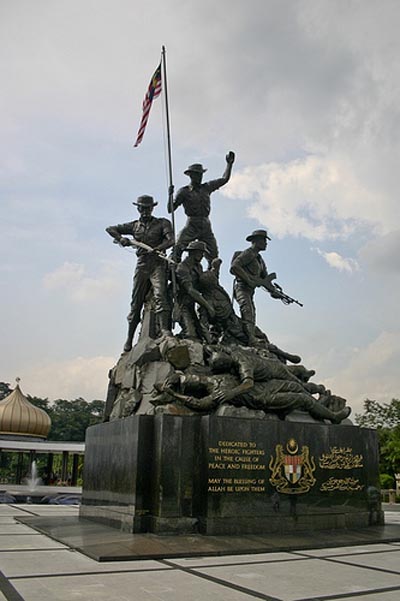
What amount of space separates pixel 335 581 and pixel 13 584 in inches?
105

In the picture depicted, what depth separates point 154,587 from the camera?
15.6 feet

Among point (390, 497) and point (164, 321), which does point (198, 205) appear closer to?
point (164, 321)

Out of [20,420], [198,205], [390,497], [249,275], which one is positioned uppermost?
[198,205]

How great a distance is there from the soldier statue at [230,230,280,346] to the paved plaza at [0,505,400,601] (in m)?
5.18

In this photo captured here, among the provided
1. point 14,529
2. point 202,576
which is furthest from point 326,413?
point 14,529

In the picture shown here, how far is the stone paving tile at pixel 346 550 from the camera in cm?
679

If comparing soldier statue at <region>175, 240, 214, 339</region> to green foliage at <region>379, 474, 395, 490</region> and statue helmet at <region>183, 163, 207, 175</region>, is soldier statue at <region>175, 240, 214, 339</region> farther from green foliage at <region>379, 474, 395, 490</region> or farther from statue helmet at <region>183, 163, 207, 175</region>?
green foliage at <region>379, 474, 395, 490</region>

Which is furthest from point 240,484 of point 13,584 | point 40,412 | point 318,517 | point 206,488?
point 40,412

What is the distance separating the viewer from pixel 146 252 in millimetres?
10969

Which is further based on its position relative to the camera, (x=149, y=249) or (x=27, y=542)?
(x=149, y=249)

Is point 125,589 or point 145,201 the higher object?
point 145,201

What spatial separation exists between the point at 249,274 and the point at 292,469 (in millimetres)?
4316

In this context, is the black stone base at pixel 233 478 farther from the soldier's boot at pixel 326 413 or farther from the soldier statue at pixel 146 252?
the soldier statue at pixel 146 252

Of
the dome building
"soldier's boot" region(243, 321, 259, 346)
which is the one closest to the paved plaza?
"soldier's boot" region(243, 321, 259, 346)
